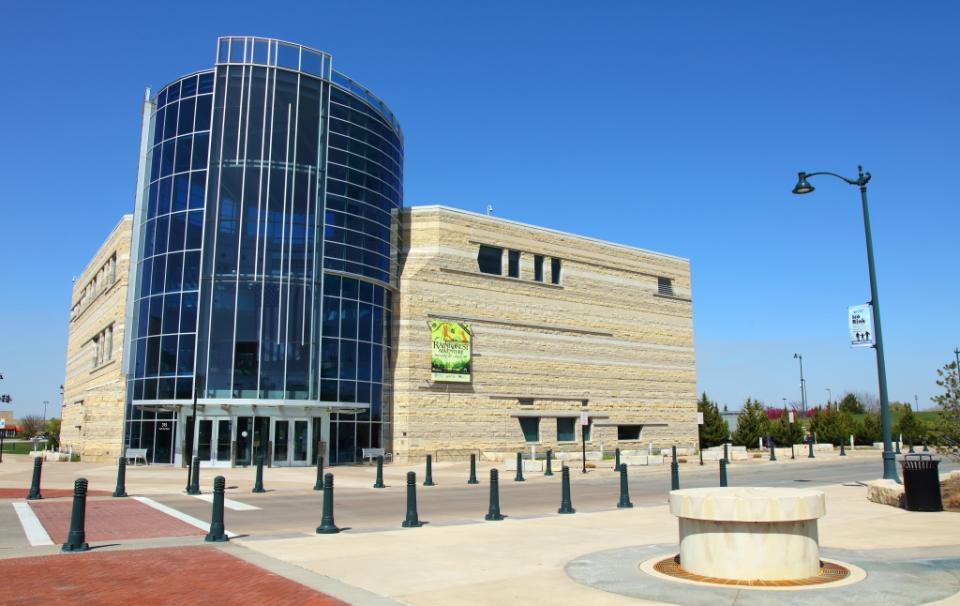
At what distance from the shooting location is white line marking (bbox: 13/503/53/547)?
11585 mm

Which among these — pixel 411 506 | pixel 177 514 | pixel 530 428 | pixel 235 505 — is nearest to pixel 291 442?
pixel 530 428

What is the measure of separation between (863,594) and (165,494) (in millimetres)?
18909

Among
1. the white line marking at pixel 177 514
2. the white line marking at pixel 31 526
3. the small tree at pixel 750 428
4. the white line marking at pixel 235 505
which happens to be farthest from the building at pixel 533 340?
the white line marking at pixel 31 526

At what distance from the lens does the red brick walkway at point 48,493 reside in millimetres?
19828

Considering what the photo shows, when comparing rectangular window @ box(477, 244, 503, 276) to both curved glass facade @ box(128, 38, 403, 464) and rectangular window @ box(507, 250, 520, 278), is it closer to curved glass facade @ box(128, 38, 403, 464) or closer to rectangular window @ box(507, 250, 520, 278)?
rectangular window @ box(507, 250, 520, 278)

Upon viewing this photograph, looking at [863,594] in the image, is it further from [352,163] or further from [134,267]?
[134,267]

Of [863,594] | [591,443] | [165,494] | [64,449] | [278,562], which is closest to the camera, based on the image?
[863,594]

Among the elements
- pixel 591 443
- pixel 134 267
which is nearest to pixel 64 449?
pixel 134 267

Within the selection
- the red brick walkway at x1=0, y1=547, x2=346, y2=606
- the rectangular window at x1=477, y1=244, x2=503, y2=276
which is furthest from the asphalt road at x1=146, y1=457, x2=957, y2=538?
the rectangular window at x1=477, y1=244, x2=503, y2=276

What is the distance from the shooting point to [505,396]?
139ft

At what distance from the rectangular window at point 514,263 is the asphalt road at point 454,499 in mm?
16036

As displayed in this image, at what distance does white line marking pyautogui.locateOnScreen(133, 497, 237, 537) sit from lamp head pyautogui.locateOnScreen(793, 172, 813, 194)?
16.9 meters

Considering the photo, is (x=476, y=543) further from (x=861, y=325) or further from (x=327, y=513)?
(x=861, y=325)

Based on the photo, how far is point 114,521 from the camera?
14.4 meters
